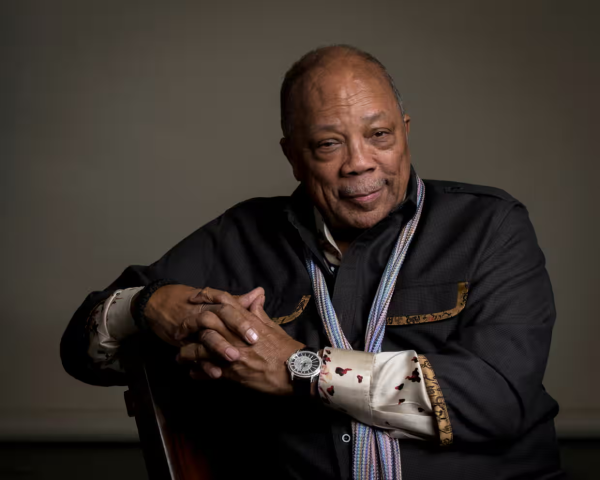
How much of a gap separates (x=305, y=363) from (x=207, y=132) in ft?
7.14

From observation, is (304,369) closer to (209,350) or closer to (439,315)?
(209,350)

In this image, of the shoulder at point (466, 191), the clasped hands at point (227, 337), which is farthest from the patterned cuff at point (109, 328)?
the shoulder at point (466, 191)

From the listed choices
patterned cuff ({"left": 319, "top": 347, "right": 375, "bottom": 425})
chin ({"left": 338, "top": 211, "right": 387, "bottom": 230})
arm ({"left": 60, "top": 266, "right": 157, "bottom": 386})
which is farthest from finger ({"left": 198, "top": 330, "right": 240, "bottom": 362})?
chin ({"left": 338, "top": 211, "right": 387, "bottom": 230})

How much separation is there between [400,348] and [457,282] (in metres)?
0.21

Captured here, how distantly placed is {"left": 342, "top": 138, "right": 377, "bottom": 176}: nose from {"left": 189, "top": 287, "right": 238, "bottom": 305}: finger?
438 mm

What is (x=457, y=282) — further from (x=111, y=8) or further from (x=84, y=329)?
(x=111, y=8)

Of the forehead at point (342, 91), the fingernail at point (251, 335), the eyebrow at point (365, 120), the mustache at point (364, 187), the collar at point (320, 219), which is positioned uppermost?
the forehead at point (342, 91)

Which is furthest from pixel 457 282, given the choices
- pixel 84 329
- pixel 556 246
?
pixel 556 246

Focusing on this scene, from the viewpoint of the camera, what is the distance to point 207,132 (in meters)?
3.50

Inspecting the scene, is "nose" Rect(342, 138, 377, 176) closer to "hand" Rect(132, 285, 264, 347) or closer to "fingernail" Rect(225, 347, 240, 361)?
"hand" Rect(132, 285, 264, 347)

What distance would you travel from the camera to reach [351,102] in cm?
175

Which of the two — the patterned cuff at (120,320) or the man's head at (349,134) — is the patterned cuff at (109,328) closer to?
the patterned cuff at (120,320)

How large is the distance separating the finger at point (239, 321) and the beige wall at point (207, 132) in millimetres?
Answer: 1877

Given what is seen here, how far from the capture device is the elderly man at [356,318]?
4.90 ft
